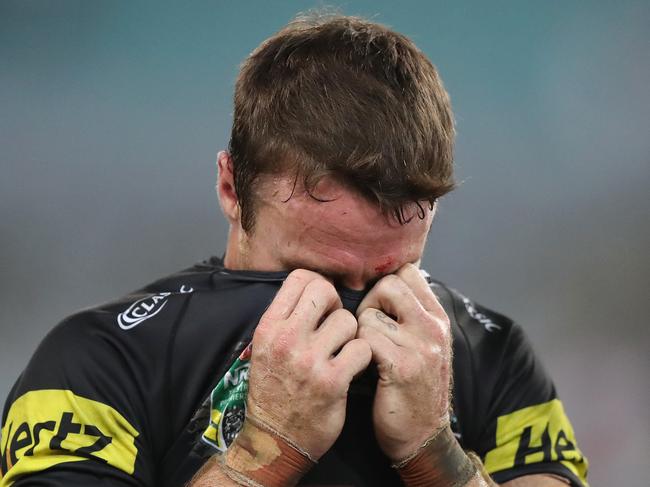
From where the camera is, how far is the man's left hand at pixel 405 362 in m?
1.24

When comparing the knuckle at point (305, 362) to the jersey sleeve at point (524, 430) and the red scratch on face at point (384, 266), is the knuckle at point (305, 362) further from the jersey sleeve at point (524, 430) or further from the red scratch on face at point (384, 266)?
the jersey sleeve at point (524, 430)

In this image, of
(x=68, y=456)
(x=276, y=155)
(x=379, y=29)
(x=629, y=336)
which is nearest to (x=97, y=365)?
(x=68, y=456)

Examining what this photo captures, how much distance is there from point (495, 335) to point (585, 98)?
10.1 ft

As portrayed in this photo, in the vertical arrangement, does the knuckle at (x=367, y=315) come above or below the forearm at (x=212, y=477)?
above

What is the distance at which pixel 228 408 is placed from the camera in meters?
1.29

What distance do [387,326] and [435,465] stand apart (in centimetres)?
20

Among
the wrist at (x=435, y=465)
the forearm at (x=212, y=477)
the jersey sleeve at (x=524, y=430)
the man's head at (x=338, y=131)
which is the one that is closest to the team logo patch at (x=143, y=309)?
the man's head at (x=338, y=131)

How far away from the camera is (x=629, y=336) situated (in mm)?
4160

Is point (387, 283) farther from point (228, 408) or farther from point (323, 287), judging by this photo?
point (228, 408)

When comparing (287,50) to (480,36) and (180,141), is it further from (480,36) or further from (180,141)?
(480,36)

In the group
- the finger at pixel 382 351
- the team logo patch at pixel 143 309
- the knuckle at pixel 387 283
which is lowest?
the team logo patch at pixel 143 309

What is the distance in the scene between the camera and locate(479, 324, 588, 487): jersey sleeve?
1487mm

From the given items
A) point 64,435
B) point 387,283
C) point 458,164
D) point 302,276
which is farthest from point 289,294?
point 458,164

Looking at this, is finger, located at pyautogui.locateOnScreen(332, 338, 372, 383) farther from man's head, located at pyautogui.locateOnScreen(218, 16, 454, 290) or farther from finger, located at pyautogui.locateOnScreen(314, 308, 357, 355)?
man's head, located at pyautogui.locateOnScreen(218, 16, 454, 290)
